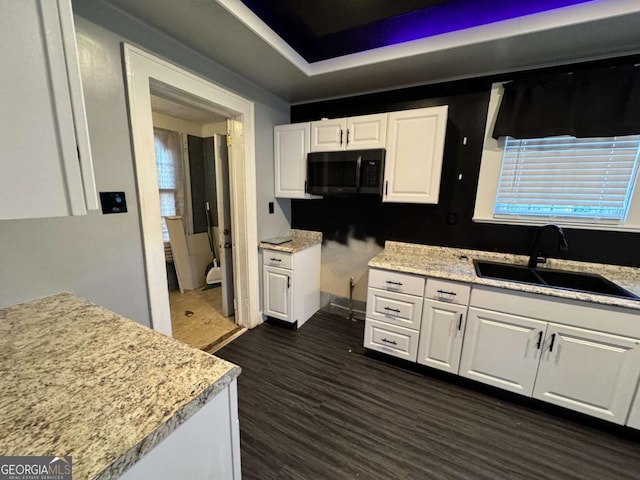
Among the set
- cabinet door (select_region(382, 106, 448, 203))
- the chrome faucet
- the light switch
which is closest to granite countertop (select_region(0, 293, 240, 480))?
the light switch

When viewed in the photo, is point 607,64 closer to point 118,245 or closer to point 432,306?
point 432,306

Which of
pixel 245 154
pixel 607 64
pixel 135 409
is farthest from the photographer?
pixel 245 154

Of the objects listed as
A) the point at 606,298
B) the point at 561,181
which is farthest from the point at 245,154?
the point at 606,298

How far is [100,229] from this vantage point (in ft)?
4.66

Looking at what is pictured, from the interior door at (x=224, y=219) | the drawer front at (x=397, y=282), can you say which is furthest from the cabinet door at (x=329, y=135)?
the drawer front at (x=397, y=282)

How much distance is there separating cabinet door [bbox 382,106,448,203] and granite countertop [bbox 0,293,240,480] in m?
1.89

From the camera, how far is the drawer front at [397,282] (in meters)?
1.96

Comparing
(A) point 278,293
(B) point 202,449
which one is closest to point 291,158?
(A) point 278,293

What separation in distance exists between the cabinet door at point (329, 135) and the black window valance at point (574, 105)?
1.23m

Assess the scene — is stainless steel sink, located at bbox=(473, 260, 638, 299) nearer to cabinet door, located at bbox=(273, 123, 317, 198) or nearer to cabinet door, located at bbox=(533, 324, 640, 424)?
cabinet door, located at bbox=(533, 324, 640, 424)

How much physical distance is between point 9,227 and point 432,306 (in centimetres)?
244

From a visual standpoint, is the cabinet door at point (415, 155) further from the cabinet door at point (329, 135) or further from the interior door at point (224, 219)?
the interior door at point (224, 219)

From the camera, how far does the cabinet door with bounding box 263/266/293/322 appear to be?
2562 millimetres

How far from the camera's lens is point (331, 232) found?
2891 mm
